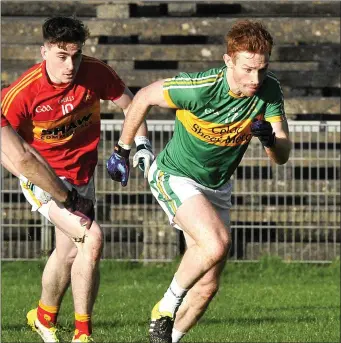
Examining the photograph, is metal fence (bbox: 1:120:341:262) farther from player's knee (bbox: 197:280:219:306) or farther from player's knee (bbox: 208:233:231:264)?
player's knee (bbox: 208:233:231:264)

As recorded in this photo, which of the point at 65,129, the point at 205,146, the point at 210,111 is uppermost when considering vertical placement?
the point at 210,111

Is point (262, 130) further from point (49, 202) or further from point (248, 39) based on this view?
point (49, 202)

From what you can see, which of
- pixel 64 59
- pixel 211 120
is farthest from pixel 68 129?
pixel 211 120

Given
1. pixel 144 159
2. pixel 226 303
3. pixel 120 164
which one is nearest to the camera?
pixel 120 164

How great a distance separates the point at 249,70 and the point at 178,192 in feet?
3.11

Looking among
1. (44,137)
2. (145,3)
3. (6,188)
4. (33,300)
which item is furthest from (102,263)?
(44,137)

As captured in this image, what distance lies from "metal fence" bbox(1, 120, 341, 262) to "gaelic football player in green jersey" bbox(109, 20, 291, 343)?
6.35 meters

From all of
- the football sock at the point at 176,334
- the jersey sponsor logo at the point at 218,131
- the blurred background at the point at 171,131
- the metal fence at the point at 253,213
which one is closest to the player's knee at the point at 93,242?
the football sock at the point at 176,334

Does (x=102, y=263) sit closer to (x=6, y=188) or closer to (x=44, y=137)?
(x=6, y=188)

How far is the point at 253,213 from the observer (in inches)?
640

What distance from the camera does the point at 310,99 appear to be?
17.6 m

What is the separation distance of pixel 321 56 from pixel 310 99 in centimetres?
87

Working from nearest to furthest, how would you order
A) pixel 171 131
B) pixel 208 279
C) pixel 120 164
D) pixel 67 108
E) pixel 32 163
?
pixel 208 279 → pixel 32 163 → pixel 120 164 → pixel 67 108 → pixel 171 131

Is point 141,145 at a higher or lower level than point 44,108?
lower
